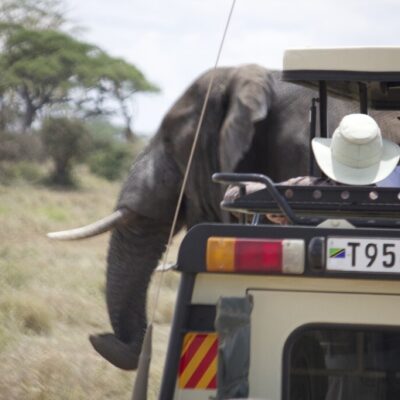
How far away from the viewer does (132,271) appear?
7.15 meters

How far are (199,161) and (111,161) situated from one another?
1003 inches

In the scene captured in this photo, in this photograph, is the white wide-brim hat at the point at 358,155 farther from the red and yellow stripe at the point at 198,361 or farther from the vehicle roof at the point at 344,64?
the red and yellow stripe at the point at 198,361

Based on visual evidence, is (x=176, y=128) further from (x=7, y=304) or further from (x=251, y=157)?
(x=7, y=304)

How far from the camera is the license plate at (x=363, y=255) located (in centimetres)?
288

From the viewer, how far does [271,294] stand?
2949 millimetres

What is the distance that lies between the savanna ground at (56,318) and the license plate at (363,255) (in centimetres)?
357

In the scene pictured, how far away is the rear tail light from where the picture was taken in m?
2.86

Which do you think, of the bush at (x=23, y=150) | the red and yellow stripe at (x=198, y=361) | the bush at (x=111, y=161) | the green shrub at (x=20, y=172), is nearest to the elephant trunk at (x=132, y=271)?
the red and yellow stripe at (x=198, y=361)

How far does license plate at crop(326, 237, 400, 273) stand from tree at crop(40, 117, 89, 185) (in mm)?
25949

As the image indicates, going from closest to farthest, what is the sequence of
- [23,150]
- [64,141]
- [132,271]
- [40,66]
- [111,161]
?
[132,271] < [64,141] < [23,150] < [40,66] < [111,161]

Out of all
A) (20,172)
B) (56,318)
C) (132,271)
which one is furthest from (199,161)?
(20,172)

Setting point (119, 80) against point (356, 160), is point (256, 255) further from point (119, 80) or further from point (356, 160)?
point (119, 80)

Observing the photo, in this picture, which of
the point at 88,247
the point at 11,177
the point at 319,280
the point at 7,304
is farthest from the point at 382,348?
the point at 11,177

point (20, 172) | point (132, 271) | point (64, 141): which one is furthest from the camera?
point (64, 141)
